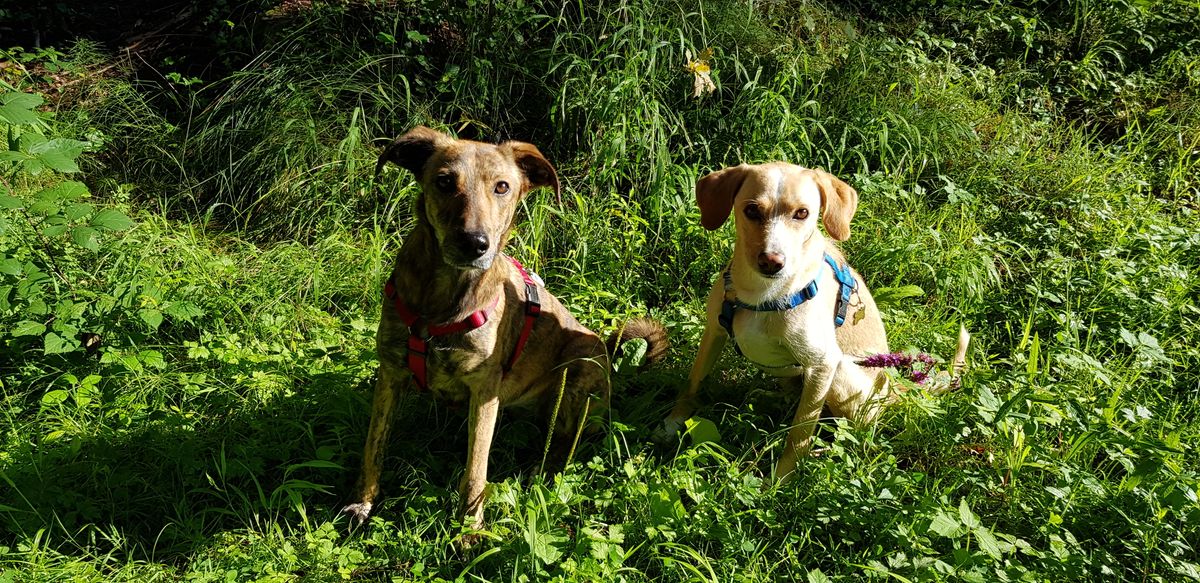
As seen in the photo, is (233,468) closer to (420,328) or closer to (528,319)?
(420,328)

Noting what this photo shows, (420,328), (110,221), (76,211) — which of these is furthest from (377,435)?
(76,211)

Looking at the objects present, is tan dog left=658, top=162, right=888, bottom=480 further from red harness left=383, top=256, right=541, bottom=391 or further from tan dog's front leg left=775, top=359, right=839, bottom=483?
red harness left=383, top=256, right=541, bottom=391

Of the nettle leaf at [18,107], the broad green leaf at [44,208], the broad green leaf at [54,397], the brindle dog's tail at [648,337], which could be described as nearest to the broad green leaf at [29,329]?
the broad green leaf at [54,397]

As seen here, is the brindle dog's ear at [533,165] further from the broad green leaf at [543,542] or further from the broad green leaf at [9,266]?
the broad green leaf at [9,266]

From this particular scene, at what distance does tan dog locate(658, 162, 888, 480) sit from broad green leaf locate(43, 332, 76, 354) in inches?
102

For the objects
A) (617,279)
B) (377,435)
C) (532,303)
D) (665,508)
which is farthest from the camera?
(617,279)

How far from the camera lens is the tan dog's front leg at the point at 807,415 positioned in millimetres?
2977

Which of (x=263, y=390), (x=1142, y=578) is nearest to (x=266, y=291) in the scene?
(x=263, y=390)

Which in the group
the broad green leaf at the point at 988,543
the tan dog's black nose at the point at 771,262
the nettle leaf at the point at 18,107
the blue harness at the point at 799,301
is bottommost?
the broad green leaf at the point at 988,543

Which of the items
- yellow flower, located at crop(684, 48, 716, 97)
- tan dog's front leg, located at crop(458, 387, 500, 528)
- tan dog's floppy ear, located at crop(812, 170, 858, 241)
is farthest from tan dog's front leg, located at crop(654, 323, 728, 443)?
yellow flower, located at crop(684, 48, 716, 97)

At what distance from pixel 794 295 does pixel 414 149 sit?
1537 millimetres

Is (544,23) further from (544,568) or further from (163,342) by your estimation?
(544,568)

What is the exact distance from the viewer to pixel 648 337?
3529 millimetres

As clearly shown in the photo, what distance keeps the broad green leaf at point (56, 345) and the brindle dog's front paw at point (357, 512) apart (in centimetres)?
143
